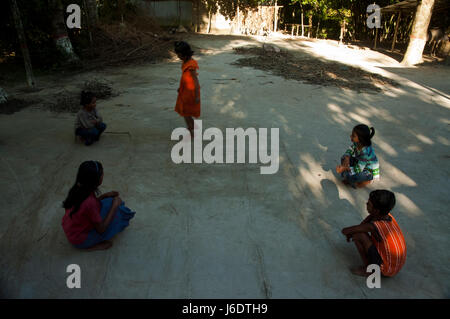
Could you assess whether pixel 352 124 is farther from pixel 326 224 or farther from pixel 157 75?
pixel 157 75

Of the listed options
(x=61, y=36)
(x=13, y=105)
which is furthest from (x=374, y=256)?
(x=61, y=36)

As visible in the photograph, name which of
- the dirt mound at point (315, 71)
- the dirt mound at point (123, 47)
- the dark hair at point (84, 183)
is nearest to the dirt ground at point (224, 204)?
the dark hair at point (84, 183)

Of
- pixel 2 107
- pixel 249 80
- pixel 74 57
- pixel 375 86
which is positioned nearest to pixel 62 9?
pixel 74 57

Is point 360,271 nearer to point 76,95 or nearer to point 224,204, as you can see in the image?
point 224,204

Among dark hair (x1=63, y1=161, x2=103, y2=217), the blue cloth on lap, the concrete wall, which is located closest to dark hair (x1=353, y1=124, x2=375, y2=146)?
the blue cloth on lap

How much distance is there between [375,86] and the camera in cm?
745

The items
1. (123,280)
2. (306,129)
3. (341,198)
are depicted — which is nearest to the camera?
(123,280)

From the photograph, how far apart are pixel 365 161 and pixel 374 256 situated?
127cm

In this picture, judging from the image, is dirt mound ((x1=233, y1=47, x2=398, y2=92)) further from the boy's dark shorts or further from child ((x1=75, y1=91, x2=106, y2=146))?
the boy's dark shorts

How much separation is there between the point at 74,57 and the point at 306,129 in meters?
7.33

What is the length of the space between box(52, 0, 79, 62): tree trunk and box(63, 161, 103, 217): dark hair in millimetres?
7950

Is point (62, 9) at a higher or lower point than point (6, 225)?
higher

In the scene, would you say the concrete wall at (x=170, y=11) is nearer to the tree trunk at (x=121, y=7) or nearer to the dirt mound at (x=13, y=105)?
the tree trunk at (x=121, y=7)

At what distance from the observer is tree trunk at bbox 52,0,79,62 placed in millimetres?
8359
